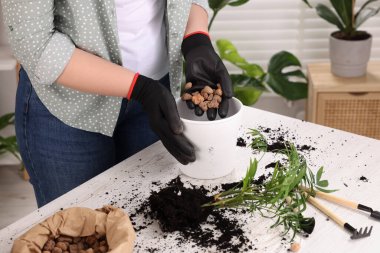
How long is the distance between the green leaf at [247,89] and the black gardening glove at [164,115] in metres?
1.29

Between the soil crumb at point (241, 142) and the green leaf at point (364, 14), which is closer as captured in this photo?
the soil crumb at point (241, 142)

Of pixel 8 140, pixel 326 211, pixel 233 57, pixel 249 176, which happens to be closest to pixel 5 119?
pixel 8 140

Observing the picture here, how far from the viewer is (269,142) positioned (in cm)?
150

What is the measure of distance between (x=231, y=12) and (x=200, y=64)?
4.76 feet

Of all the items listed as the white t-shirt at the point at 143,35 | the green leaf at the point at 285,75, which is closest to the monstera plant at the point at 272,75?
the green leaf at the point at 285,75

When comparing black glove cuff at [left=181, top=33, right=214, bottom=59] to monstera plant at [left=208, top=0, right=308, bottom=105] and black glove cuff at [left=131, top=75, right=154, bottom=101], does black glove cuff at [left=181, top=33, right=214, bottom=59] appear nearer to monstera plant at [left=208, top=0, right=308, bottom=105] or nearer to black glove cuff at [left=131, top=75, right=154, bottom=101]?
black glove cuff at [left=131, top=75, right=154, bottom=101]

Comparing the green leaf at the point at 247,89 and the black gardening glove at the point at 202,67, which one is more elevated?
the black gardening glove at the point at 202,67

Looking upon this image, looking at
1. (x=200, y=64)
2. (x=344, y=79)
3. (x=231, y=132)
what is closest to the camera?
(x=231, y=132)

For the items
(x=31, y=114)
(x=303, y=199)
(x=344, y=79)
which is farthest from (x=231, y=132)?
(x=344, y=79)

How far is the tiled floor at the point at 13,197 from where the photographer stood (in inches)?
106

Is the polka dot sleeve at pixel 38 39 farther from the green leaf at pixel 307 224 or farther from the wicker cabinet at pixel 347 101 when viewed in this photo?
the wicker cabinet at pixel 347 101

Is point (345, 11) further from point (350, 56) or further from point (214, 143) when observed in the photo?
point (214, 143)

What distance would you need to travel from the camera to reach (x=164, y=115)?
133 centimetres

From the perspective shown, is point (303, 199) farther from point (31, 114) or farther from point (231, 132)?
point (31, 114)
